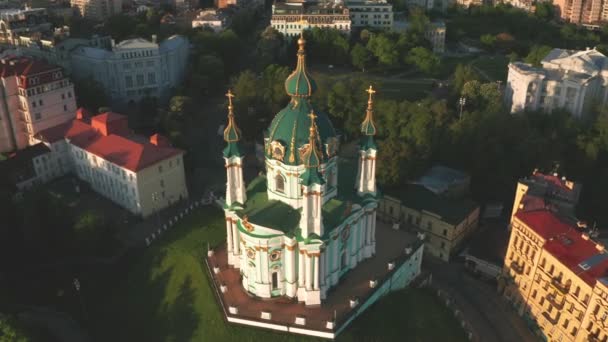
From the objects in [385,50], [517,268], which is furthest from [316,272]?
[385,50]

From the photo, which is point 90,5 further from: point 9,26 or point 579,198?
point 579,198

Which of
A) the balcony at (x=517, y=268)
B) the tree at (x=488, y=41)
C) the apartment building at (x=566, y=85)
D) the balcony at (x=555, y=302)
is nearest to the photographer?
the balcony at (x=555, y=302)

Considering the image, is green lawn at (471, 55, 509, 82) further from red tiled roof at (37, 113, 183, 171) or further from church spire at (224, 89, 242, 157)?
church spire at (224, 89, 242, 157)

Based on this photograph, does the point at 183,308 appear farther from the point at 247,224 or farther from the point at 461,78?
the point at 461,78

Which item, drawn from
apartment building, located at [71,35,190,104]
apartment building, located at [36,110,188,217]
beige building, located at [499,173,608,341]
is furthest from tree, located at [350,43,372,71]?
beige building, located at [499,173,608,341]

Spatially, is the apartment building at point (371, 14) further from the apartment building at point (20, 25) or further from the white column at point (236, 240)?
the white column at point (236, 240)

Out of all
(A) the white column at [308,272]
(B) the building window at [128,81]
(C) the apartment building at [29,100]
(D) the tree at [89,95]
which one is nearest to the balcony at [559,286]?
(A) the white column at [308,272]

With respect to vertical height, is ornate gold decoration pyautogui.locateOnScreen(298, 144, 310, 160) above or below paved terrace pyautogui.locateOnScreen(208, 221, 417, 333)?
above
